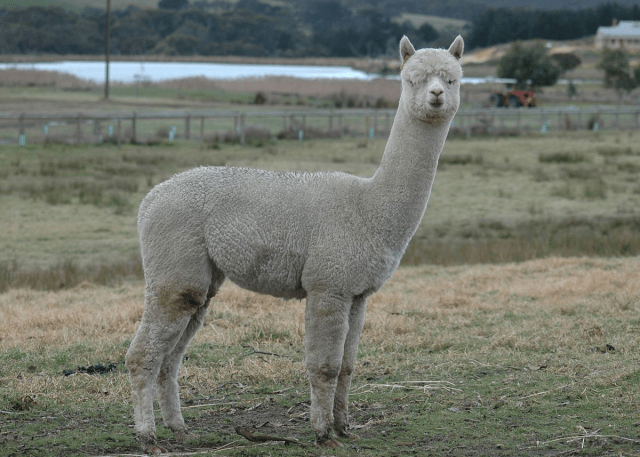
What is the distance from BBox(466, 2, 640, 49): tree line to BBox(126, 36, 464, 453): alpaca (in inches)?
5896

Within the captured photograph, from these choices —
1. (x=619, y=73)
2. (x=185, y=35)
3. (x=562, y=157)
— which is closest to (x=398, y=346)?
(x=562, y=157)

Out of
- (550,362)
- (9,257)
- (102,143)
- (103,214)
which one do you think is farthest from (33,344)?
(102,143)

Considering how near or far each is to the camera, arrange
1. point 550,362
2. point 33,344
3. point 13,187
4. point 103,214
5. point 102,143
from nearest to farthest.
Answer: point 550,362, point 33,344, point 103,214, point 13,187, point 102,143

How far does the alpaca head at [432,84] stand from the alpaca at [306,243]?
0.04 ft

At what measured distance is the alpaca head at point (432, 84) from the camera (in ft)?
17.8

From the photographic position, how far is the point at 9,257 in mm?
14336

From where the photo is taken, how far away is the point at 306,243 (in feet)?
18.8

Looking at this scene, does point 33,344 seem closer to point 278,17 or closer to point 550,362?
point 550,362

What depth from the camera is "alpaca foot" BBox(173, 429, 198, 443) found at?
5.98 meters

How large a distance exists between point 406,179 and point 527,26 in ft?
520

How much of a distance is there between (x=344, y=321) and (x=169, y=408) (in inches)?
59.3

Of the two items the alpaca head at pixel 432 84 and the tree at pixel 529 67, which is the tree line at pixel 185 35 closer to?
the tree at pixel 529 67

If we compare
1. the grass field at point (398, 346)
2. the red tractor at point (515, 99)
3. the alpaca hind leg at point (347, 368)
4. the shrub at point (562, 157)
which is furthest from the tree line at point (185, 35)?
the alpaca hind leg at point (347, 368)

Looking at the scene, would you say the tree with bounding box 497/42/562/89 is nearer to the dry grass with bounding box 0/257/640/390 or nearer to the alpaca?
the dry grass with bounding box 0/257/640/390
